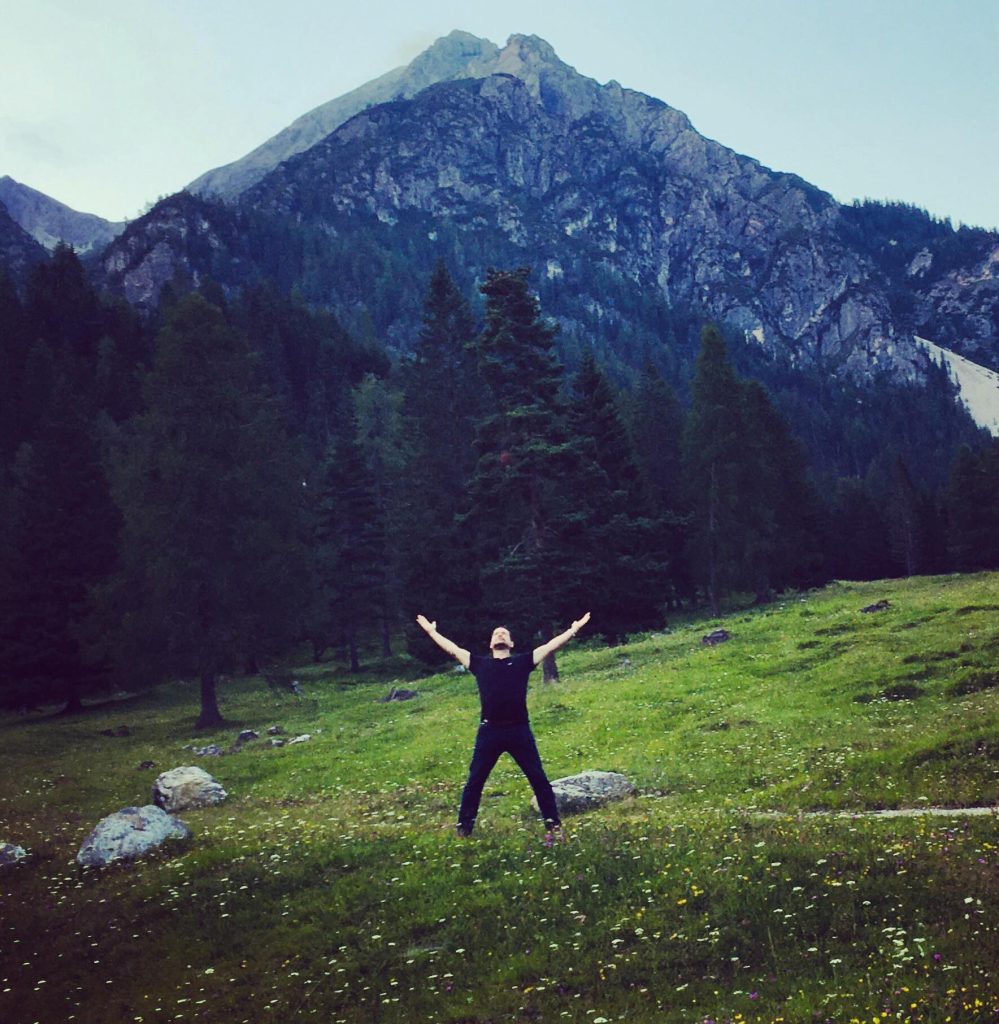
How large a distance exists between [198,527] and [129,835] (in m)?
27.0

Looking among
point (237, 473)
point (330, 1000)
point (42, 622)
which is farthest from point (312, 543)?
point (330, 1000)

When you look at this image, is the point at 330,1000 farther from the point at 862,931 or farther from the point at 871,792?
the point at 871,792

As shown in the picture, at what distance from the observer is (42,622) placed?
52.7 metres

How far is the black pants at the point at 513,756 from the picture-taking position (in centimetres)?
1286

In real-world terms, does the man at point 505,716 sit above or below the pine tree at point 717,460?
below

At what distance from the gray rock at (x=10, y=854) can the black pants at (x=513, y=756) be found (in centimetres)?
1065

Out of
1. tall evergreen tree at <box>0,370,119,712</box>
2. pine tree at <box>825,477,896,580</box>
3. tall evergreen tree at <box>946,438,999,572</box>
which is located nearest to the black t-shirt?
tall evergreen tree at <box>0,370,119,712</box>

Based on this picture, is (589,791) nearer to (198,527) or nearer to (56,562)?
(198,527)

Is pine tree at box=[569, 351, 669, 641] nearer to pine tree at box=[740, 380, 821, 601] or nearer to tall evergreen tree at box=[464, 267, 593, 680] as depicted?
pine tree at box=[740, 380, 821, 601]

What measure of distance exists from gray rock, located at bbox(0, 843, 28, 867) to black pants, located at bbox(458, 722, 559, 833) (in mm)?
10652

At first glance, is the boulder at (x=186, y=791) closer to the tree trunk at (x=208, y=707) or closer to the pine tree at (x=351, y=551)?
the tree trunk at (x=208, y=707)

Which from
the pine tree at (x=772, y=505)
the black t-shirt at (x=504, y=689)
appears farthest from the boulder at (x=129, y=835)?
the pine tree at (x=772, y=505)

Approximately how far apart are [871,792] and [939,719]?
18.0 ft

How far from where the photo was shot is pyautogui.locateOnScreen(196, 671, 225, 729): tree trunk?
40344 mm
